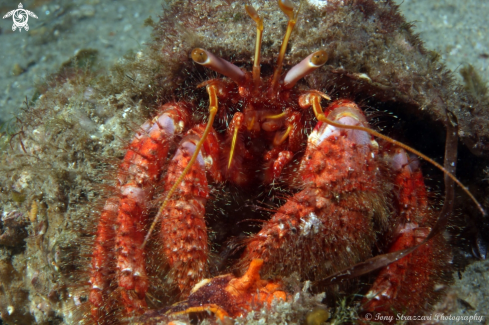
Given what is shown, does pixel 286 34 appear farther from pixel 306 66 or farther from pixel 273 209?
pixel 273 209

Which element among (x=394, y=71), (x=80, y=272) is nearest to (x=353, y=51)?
(x=394, y=71)

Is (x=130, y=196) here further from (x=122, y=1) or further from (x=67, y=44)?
(x=122, y=1)

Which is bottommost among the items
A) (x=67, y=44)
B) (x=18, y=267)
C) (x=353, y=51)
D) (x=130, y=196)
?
(x=18, y=267)

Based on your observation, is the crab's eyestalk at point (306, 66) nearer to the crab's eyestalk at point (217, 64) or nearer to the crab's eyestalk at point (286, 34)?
the crab's eyestalk at point (286, 34)

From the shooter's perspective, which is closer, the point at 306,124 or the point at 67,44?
the point at 306,124

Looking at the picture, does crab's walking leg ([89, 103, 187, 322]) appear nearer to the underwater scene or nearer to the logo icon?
the underwater scene

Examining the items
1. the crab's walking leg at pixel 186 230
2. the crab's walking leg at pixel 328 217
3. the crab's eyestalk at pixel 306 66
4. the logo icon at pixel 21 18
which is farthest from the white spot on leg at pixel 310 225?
the logo icon at pixel 21 18

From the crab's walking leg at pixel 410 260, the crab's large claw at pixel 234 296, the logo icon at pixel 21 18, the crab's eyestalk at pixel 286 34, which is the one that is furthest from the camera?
the logo icon at pixel 21 18
